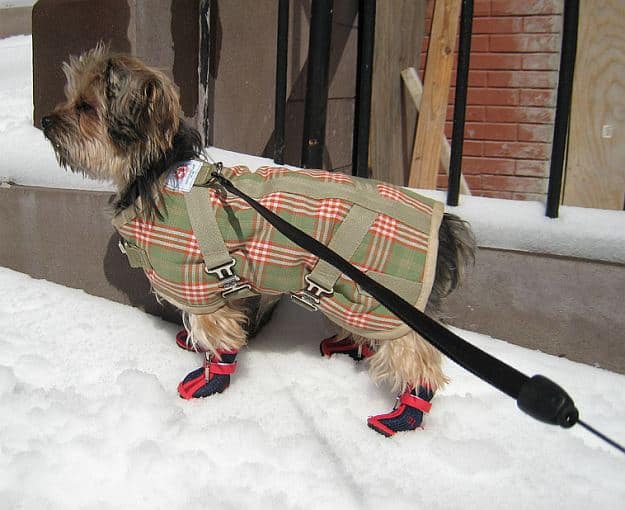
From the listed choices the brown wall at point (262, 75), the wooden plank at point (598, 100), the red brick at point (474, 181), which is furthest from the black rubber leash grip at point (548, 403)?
the red brick at point (474, 181)

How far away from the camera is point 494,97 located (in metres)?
6.11

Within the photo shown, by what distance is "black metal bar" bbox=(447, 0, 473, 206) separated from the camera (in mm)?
3071

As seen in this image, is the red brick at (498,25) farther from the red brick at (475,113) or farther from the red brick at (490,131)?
the red brick at (490,131)

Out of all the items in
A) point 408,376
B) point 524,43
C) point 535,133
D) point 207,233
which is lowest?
point 408,376

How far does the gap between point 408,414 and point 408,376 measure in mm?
152

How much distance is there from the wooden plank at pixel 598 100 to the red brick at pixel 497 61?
0.76 meters

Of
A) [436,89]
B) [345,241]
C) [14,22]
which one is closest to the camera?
[345,241]

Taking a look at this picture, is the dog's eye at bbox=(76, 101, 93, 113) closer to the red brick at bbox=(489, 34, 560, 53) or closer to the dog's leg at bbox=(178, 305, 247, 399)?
the dog's leg at bbox=(178, 305, 247, 399)

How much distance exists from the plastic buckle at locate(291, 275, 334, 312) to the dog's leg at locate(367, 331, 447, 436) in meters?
0.32

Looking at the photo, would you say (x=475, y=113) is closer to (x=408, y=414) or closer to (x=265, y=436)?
(x=408, y=414)

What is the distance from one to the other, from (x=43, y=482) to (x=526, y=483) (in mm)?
1614

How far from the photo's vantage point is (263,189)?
2.42 metres

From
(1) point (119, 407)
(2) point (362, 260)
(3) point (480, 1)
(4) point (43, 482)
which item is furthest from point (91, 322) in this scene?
(3) point (480, 1)

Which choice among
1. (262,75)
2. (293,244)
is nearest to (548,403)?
(293,244)
